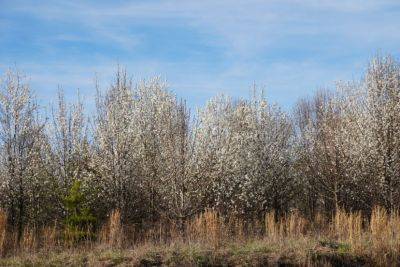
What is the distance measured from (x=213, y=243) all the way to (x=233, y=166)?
→ 7465 mm

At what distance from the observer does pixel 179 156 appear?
17.1 meters

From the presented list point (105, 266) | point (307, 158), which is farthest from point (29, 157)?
point (307, 158)

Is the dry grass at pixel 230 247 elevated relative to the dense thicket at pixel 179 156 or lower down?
lower down

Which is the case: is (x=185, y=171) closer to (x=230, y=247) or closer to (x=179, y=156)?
(x=179, y=156)

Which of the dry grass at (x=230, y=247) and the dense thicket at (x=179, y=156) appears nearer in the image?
the dry grass at (x=230, y=247)

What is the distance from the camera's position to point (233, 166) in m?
20.7

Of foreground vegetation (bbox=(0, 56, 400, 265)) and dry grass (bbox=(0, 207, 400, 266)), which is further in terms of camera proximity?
foreground vegetation (bbox=(0, 56, 400, 265))

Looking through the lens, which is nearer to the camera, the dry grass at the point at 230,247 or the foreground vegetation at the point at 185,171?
the dry grass at the point at 230,247

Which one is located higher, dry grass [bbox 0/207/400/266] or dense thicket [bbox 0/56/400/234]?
dense thicket [bbox 0/56/400/234]

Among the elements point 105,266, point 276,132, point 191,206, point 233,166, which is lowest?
point 105,266

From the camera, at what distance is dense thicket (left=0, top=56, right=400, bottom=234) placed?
62.5 ft

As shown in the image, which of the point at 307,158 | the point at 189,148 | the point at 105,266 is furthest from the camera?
the point at 307,158

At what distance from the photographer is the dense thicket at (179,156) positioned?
62.5ft

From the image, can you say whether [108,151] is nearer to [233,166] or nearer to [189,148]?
[189,148]
